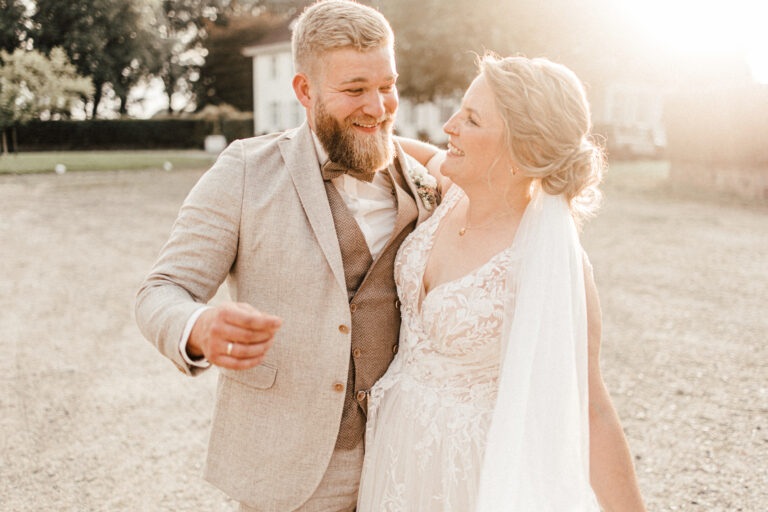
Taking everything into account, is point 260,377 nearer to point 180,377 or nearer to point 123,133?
point 180,377

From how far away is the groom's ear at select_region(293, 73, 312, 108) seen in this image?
2.51 m

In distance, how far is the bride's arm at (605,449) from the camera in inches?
86.2

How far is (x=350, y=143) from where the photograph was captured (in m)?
2.40

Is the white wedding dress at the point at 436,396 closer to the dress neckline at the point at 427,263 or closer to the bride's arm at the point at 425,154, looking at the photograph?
the dress neckline at the point at 427,263

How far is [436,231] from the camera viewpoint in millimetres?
2611

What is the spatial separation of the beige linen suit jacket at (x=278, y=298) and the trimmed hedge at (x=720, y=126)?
17294mm

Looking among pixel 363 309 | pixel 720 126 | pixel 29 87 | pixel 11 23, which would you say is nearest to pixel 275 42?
pixel 29 87

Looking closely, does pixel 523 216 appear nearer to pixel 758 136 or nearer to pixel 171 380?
pixel 171 380

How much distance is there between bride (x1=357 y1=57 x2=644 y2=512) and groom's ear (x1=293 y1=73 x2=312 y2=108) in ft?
1.78

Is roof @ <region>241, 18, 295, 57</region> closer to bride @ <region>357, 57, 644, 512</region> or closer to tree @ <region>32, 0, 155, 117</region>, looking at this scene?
tree @ <region>32, 0, 155, 117</region>

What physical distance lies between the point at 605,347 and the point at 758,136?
12.8 metres

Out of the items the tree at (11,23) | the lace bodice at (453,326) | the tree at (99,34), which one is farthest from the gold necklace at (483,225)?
the tree at (11,23)

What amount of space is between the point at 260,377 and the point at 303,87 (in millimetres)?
1098

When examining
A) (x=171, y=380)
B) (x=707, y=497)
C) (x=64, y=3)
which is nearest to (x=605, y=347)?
(x=707, y=497)
